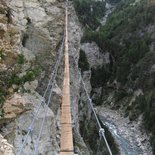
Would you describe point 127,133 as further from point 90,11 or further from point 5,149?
point 90,11

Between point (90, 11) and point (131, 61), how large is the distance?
36040 millimetres

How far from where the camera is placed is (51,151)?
658 inches

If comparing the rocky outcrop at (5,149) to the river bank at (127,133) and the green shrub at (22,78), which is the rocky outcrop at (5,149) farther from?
the river bank at (127,133)

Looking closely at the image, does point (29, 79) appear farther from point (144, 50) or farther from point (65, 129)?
point (144, 50)

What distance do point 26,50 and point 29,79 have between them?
2686 millimetres

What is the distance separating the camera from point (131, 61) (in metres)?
113

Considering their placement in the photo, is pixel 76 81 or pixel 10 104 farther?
pixel 76 81

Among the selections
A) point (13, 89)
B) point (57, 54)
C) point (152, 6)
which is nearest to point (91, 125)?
point (57, 54)

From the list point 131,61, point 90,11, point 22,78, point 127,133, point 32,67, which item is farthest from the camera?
point 90,11

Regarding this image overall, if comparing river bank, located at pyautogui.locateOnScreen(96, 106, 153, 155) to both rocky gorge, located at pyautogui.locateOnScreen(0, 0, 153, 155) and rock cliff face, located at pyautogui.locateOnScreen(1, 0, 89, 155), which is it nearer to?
rocky gorge, located at pyautogui.locateOnScreen(0, 0, 153, 155)

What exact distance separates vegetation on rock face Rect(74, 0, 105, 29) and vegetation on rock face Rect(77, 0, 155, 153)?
629 cm

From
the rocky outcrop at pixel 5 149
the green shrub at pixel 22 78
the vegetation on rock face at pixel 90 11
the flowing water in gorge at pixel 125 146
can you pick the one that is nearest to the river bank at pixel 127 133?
the flowing water in gorge at pixel 125 146

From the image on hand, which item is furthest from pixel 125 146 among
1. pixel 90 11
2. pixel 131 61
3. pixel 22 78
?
pixel 90 11

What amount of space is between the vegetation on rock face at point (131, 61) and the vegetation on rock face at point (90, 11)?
20.6ft
